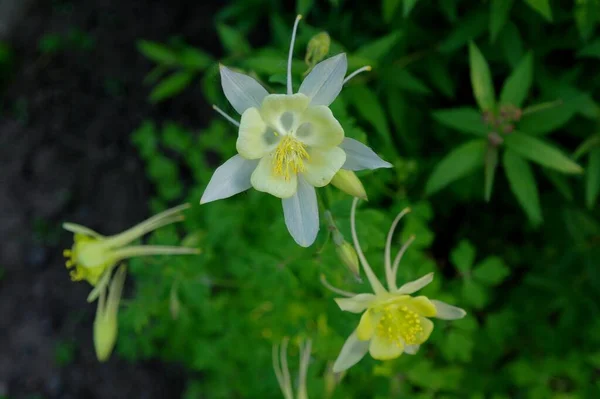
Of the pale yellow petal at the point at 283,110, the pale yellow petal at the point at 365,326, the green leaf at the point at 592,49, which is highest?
the pale yellow petal at the point at 283,110

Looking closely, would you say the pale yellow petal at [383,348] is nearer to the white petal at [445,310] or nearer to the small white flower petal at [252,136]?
the white petal at [445,310]

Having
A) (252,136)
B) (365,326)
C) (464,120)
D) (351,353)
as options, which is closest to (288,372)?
(351,353)

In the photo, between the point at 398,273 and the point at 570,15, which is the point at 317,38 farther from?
the point at 570,15

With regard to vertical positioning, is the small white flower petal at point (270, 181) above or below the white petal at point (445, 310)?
above

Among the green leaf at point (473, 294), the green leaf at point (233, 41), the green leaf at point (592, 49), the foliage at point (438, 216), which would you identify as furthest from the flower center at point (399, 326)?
the green leaf at point (233, 41)

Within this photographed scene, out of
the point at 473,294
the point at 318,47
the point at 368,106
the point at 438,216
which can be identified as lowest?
the point at 438,216

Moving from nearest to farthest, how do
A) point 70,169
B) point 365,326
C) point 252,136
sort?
point 252,136
point 365,326
point 70,169

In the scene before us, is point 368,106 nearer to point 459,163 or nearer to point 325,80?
point 459,163
